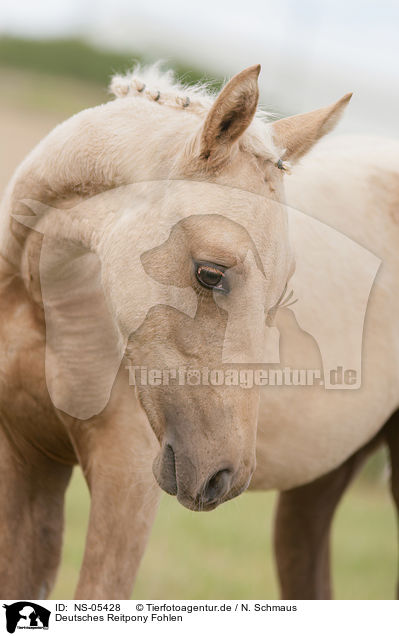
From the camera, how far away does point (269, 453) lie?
11.0 ft

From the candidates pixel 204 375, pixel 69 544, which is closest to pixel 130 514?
pixel 204 375

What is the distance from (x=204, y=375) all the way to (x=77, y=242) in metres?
0.71

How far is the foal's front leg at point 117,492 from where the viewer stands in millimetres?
2895

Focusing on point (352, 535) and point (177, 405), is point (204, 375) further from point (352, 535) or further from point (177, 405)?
point (352, 535)

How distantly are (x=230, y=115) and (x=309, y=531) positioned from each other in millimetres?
2718

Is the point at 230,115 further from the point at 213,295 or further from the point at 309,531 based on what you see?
the point at 309,531

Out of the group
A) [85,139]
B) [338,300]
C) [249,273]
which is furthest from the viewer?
[338,300]

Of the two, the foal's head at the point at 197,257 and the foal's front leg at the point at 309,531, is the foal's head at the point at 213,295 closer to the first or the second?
the foal's head at the point at 197,257

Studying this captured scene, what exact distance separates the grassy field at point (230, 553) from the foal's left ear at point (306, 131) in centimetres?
279

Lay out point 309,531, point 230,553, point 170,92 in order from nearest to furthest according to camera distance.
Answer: point 170,92 → point 309,531 → point 230,553
